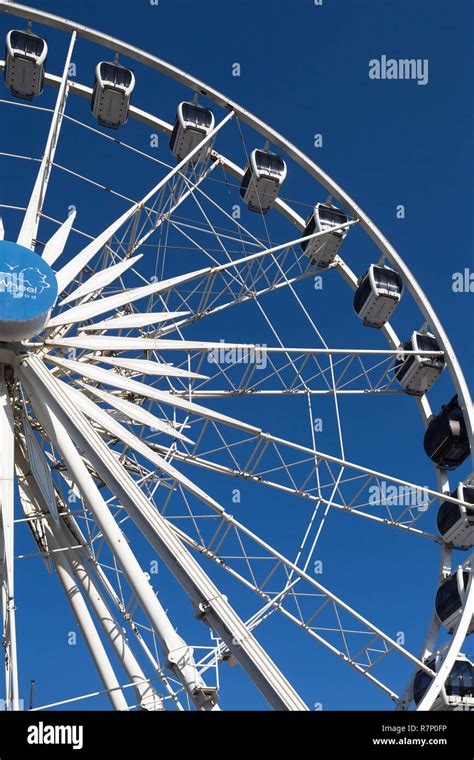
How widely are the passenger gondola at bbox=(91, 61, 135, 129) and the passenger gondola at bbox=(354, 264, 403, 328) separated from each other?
7.02 metres

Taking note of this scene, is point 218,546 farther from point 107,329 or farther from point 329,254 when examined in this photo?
point 329,254

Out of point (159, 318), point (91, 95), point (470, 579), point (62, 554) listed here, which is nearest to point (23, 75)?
point (91, 95)

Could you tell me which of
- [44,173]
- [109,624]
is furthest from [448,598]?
[44,173]

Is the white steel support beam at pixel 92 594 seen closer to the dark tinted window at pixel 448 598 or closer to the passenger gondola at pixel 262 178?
the dark tinted window at pixel 448 598

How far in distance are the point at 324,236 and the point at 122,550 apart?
1139cm

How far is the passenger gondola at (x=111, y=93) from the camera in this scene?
77.8 ft

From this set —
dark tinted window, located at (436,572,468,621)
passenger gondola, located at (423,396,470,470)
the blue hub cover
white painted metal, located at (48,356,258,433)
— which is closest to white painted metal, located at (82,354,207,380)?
Answer: white painted metal, located at (48,356,258,433)

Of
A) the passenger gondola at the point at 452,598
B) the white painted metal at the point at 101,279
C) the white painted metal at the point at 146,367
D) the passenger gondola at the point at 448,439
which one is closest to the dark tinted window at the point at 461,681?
the passenger gondola at the point at 452,598

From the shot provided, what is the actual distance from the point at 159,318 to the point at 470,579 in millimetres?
7958

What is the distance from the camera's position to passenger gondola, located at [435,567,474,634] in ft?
66.5

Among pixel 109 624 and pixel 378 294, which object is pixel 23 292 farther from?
pixel 378 294

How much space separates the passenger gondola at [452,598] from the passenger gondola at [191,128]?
1119cm

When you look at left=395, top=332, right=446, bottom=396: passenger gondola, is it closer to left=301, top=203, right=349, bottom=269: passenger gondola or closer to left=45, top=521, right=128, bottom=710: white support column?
left=301, top=203, right=349, bottom=269: passenger gondola

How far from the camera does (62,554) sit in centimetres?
1975
